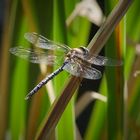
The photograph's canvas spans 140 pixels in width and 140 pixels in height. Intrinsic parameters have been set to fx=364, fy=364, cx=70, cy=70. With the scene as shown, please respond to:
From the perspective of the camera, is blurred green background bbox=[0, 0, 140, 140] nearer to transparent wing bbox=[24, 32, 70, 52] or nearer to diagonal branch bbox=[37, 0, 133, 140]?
transparent wing bbox=[24, 32, 70, 52]

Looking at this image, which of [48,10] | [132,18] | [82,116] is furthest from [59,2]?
[82,116]

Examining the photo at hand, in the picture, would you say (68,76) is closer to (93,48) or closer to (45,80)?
(45,80)

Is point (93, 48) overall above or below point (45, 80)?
above

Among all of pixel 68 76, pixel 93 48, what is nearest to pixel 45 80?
pixel 68 76

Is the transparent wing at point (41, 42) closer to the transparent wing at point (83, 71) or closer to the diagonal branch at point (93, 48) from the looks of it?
the transparent wing at point (83, 71)

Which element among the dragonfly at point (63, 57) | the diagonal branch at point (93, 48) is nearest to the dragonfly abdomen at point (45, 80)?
the dragonfly at point (63, 57)

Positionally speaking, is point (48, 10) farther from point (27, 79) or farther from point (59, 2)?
point (27, 79)

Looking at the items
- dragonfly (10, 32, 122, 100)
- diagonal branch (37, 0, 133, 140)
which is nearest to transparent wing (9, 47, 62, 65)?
dragonfly (10, 32, 122, 100)
